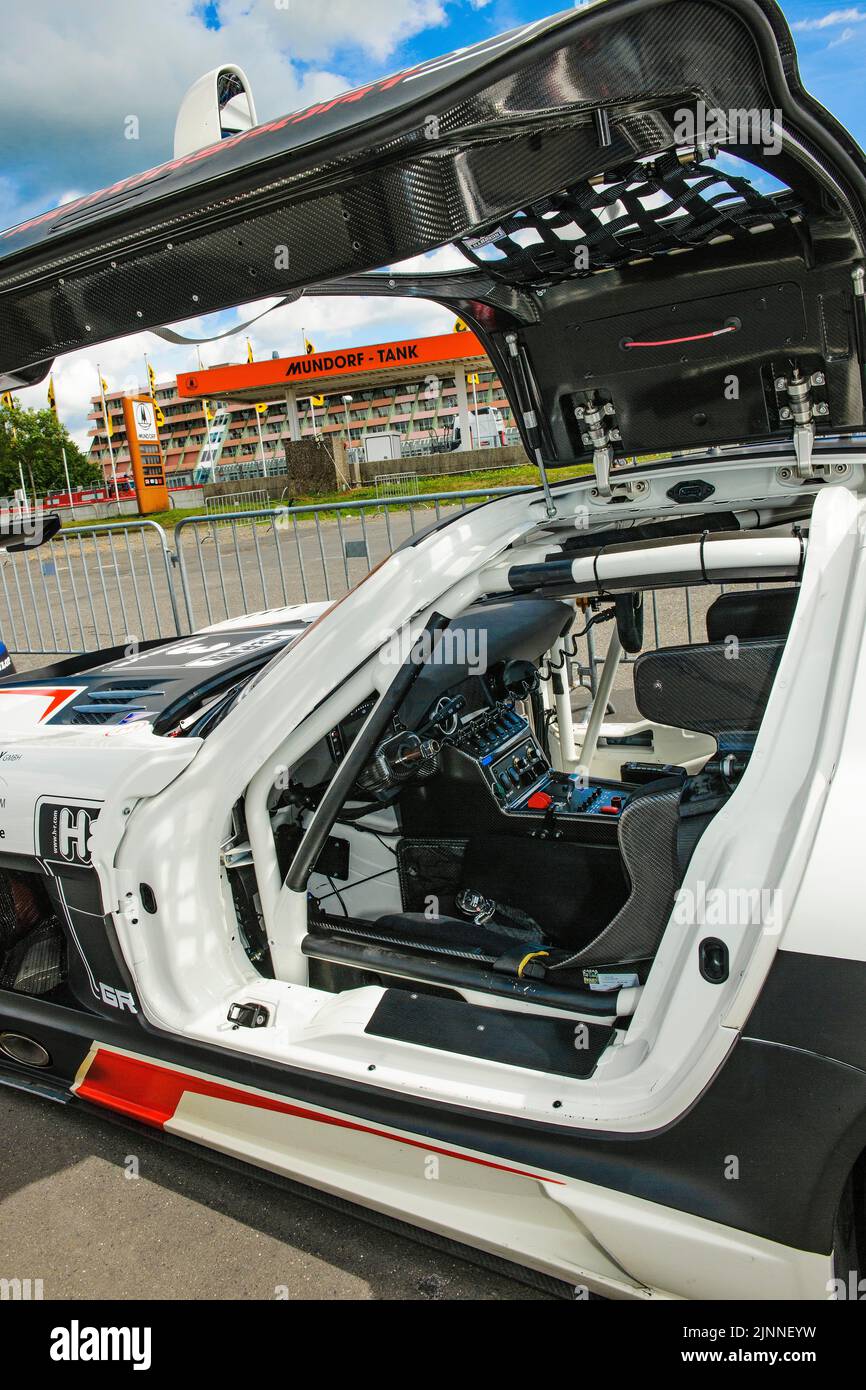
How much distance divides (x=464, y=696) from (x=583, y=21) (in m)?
1.77

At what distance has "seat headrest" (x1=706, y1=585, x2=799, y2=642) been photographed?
2217 mm

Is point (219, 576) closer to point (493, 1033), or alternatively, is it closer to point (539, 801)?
point (539, 801)

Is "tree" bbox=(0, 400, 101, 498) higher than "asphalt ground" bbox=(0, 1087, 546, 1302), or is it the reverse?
"tree" bbox=(0, 400, 101, 498)

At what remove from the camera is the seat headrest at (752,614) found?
2217 millimetres

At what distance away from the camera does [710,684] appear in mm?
1949

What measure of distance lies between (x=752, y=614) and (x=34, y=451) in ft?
206

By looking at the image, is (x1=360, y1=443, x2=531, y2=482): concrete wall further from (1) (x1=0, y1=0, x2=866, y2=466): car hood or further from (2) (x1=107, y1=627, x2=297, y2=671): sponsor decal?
(1) (x1=0, y1=0, x2=866, y2=466): car hood

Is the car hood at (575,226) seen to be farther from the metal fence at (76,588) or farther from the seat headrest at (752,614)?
the metal fence at (76,588)

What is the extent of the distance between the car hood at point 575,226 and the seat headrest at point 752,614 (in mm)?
408

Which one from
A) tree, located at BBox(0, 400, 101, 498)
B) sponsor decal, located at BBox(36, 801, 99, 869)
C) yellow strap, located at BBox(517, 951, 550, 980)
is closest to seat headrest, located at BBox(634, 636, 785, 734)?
yellow strap, located at BBox(517, 951, 550, 980)

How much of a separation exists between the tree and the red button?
56790mm

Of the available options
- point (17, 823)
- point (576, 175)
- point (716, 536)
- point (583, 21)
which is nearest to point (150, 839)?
point (17, 823)

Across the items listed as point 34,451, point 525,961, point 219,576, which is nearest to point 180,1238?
point 525,961
